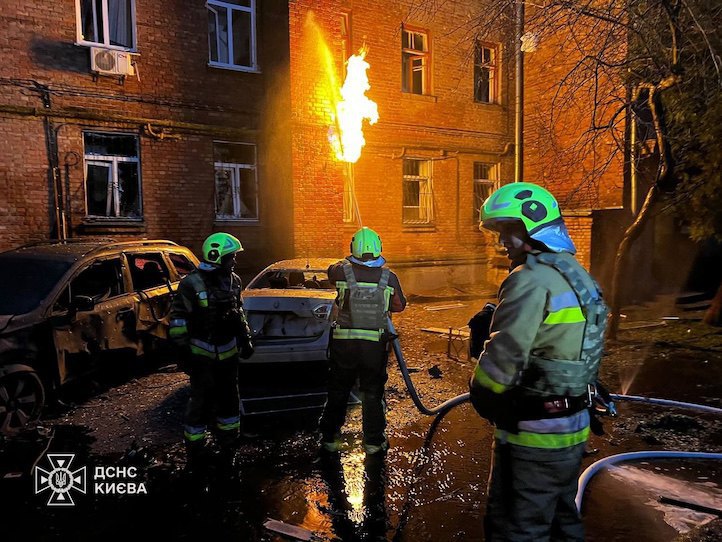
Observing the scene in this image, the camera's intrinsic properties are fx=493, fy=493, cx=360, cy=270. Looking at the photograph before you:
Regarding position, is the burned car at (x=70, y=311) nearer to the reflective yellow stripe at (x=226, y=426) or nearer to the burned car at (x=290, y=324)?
the burned car at (x=290, y=324)

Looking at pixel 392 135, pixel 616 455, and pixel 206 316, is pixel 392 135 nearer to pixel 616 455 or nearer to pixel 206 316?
pixel 206 316

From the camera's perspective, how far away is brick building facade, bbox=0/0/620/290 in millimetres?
9305

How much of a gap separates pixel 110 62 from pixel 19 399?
7.46m

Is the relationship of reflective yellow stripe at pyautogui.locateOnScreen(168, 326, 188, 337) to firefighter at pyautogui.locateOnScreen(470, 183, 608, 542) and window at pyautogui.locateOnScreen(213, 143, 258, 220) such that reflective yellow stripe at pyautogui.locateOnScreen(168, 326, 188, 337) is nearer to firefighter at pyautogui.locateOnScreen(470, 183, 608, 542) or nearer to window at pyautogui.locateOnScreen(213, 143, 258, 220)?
firefighter at pyautogui.locateOnScreen(470, 183, 608, 542)

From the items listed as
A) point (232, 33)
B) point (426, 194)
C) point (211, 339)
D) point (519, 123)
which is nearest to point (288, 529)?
point (211, 339)

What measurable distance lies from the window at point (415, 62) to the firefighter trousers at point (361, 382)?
10792 mm

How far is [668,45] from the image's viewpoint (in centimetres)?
816

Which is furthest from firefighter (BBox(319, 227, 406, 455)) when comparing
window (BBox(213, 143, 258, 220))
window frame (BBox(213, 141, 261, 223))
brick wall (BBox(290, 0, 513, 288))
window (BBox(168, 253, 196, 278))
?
window (BBox(213, 143, 258, 220))

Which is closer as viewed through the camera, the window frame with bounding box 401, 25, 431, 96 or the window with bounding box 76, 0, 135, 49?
the window with bounding box 76, 0, 135, 49

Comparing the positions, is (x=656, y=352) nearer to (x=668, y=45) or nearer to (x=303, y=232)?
(x=668, y=45)

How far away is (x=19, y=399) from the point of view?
472cm

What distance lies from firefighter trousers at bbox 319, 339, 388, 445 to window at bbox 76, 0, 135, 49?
9.06 meters

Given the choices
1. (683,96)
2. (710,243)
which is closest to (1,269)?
(683,96)

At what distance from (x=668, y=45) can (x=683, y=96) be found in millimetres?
925
